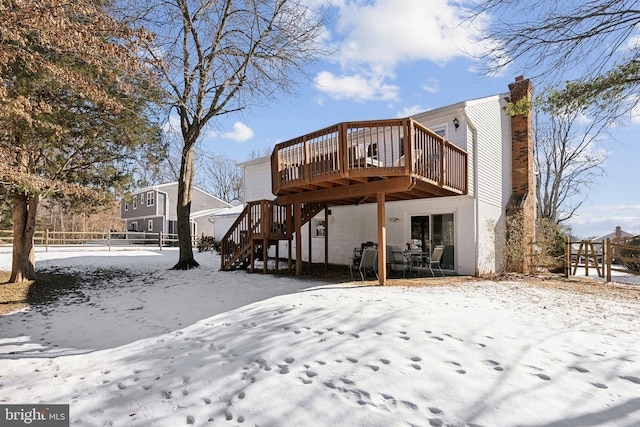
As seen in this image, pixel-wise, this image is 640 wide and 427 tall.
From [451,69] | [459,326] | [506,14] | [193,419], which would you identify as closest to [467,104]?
[451,69]

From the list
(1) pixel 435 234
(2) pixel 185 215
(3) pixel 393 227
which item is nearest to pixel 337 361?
(1) pixel 435 234

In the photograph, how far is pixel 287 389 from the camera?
3.22 metres

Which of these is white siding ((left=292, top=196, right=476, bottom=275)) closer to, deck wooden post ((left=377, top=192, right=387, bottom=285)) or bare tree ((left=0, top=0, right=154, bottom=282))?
deck wooden post ((left=377, top=192, right=387, bottom=285))

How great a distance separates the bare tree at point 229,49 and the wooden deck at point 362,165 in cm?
429

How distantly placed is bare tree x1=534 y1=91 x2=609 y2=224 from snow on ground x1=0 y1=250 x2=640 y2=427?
20071 millimetres

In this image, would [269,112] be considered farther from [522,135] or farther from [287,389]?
[287,389]

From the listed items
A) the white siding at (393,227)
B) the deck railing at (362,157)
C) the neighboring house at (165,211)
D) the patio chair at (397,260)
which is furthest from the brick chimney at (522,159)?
the neighboring house at (165,211)

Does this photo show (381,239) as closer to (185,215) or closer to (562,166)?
(185,215)

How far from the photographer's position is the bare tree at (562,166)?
22.6m

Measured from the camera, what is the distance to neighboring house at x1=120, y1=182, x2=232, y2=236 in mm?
30125

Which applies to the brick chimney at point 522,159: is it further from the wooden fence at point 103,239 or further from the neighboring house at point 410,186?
the wooden fence at point 103,239

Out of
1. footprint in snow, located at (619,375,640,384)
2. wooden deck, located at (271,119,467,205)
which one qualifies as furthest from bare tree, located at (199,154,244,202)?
footprint in snow, located at (619,375,640,384)

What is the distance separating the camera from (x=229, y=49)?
38.4 ft

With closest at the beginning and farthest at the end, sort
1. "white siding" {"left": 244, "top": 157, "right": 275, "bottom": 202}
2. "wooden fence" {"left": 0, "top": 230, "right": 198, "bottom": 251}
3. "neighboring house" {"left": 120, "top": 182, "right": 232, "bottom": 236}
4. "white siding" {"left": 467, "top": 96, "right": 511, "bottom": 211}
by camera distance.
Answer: "white siding" {"left": 467, "top": 96, "right": 511, "bottom": 211} < "white siding" {"left": 244, "top": 157, "right": 275, "bottom": 202} < "wooden fence" {"left": 0, "top": 230, "right": 198, "bottom": 251} < "neighboring house" {"left": 120, "top": 182, "right": 232, "bottom": 236}
